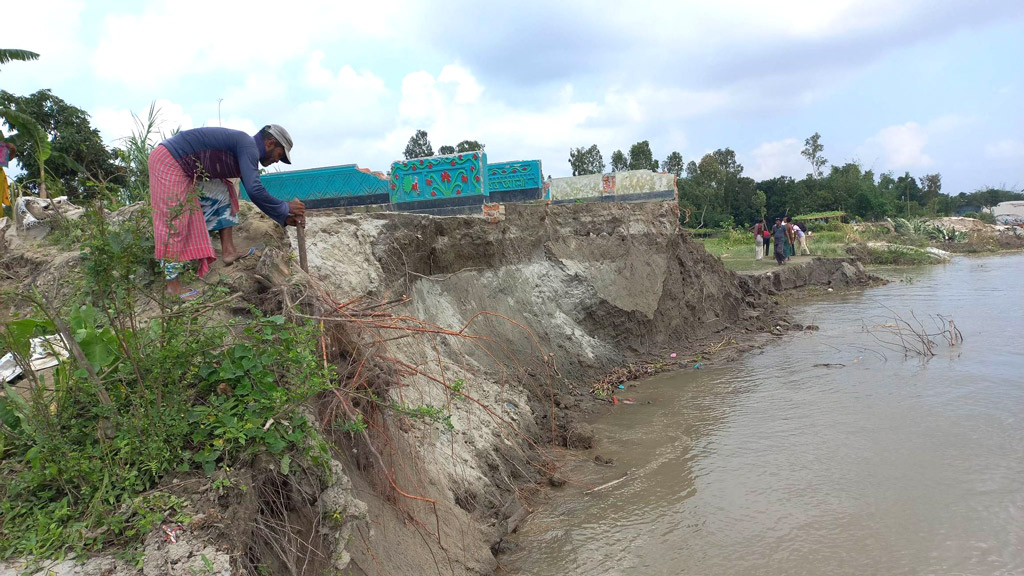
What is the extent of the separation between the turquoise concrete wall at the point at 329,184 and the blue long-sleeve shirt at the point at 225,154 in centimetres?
484

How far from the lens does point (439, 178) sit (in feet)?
27.3

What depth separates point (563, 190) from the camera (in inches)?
511

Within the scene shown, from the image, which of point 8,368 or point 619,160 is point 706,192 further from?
point 8,368

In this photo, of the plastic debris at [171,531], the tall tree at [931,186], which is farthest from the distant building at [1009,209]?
the plastic debris at [171,531]

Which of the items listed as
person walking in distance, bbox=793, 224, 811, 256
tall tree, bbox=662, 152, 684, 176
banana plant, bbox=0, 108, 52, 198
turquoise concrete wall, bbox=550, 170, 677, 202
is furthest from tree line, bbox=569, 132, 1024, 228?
banana plant, bbox=0, 108, 52, 198

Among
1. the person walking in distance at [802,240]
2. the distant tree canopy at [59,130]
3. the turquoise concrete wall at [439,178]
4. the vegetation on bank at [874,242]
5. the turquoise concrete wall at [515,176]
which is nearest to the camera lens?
the turquoise concrete wall at [439,178]

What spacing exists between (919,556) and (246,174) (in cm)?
451

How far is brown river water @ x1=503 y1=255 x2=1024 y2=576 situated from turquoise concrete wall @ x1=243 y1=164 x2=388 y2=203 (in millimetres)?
4569

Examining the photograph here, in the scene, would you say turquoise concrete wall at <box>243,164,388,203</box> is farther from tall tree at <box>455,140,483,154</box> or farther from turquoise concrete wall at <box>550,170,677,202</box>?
tall tree at <box>455,140,483,154</box>

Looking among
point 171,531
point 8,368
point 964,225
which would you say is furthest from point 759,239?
point 964,225

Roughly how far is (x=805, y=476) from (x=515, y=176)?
7070 millimetres

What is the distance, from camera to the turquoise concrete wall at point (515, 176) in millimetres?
10367

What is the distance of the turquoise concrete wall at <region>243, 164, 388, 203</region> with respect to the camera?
8531 millimetres

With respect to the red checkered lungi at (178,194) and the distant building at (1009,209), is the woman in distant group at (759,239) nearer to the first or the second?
the red checkered lungi at (178,194)
